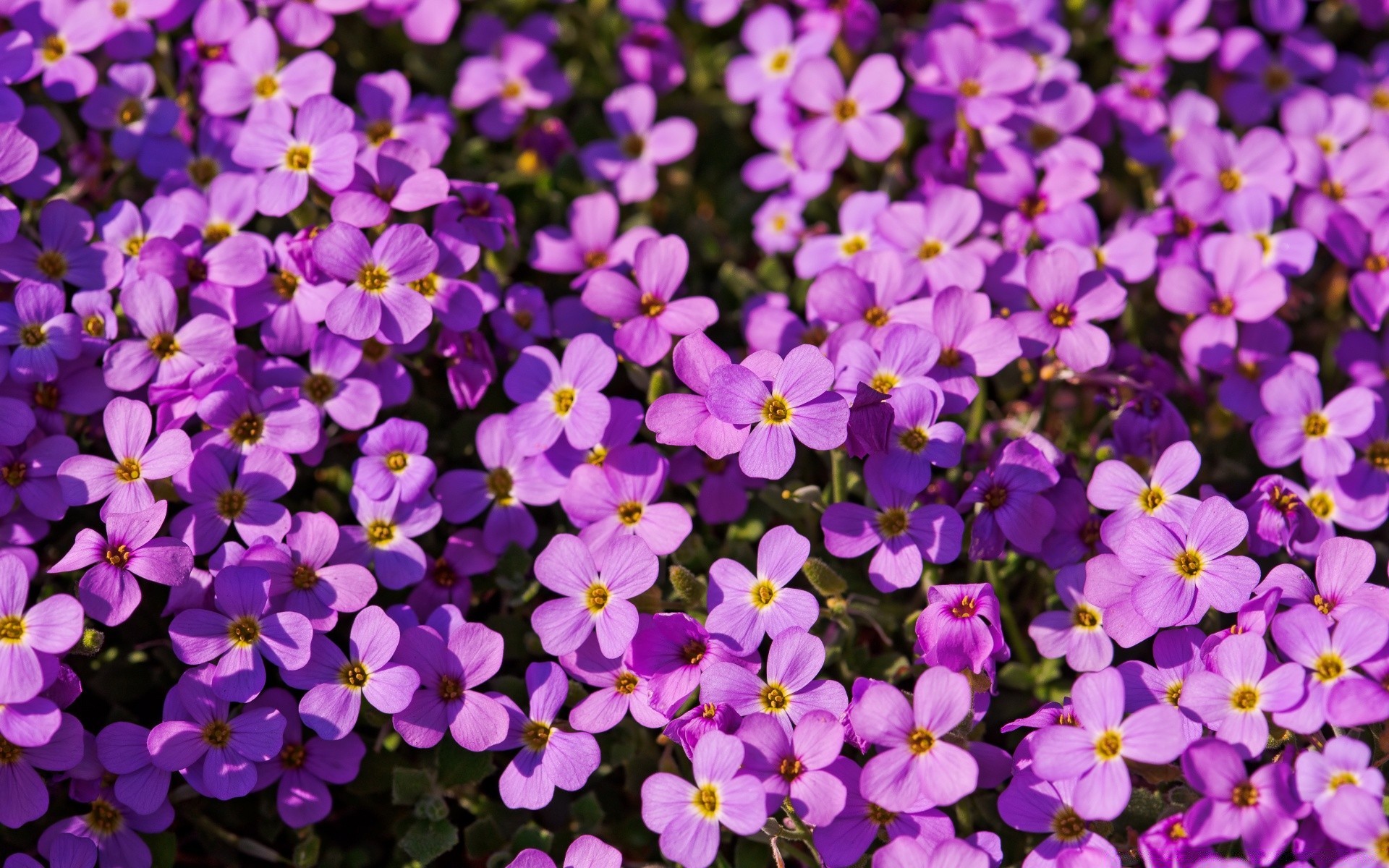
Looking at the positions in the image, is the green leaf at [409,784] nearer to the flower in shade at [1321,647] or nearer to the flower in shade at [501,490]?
the flower in shade at [501,490]

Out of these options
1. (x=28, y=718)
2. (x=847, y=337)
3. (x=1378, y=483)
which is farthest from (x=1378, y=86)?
(x=28, y=718)

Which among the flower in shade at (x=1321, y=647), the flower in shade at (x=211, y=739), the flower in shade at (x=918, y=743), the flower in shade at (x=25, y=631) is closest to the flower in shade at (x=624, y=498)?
the flower in shade at (x=918, y=743)

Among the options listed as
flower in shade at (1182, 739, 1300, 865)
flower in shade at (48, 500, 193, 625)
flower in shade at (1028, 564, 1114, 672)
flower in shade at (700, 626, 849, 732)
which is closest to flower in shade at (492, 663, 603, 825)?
flower in shade at (700, 626, 849, 732)

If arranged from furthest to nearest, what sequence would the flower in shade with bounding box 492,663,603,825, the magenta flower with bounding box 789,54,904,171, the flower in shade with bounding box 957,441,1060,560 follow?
1. the magenta flower with bounding box 789,54,904,171
2. the flower in shade with bounding box 957,441,1060,560
3. the flower in shade with bounding box 492,663,603,825

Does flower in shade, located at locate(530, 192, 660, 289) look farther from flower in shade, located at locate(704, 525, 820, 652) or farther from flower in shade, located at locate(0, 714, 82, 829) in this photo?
flower in shade, located at locate(0, 714, 82, 829)

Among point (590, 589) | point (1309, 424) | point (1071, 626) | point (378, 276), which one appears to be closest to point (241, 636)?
point (590, 589)

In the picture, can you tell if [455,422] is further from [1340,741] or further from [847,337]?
[1340,741]
